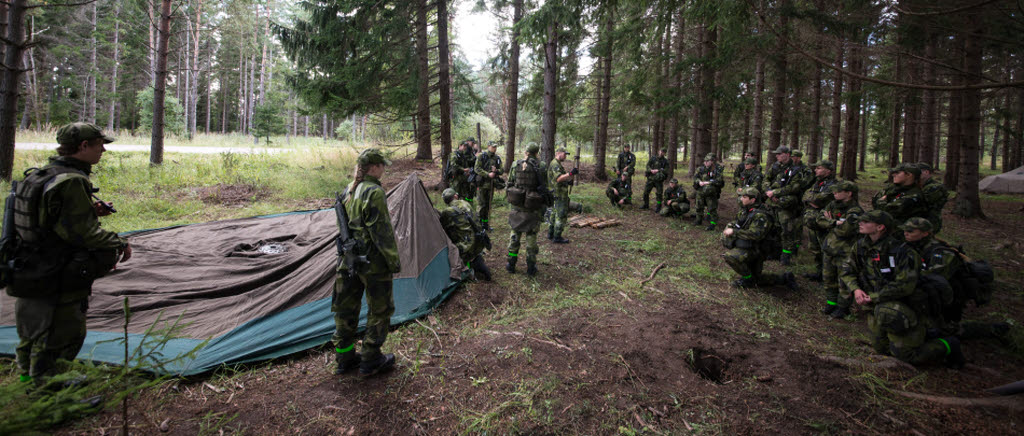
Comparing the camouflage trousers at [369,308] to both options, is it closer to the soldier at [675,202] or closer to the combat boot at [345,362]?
the combat boot at [345,362]

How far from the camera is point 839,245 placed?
563 cm

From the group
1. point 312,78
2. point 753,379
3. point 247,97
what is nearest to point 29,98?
point 247,97

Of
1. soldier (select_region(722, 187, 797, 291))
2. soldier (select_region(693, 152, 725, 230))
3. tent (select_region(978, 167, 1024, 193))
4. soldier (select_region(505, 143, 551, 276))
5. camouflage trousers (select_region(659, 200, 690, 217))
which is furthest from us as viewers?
tent (select_region(978, 167, 1024, 193))

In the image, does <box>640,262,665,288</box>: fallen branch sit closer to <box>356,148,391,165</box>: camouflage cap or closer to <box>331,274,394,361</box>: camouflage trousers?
<box>331,274,394,361</box>: camouflage trousers

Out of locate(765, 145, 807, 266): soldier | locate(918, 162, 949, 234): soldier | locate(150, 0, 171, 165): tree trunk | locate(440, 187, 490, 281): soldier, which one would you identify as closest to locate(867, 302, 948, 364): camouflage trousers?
locate(918, 162, 949, 234): soldier

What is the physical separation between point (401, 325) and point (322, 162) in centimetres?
1328

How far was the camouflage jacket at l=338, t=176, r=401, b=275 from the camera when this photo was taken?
11.8 ft

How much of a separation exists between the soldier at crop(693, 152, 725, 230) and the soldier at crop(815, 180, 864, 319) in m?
4.16

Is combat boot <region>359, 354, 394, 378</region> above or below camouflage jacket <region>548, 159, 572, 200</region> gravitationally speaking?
below

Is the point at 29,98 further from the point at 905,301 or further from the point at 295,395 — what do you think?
the point at 905,301

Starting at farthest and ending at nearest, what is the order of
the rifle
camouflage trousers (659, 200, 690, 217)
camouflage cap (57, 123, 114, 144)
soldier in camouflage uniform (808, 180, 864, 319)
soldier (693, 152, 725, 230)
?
camouflage trousers (659, 200, 690, 217) < soldier (693, 152, 725, 230) < soldier in camouflage uniform (808, 180, 864, 319) < the rifle < camouflage cap (57, 123, 114, 144)

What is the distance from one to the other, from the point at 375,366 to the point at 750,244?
17.4 ft

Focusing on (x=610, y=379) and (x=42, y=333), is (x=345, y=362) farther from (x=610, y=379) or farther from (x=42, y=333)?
(x=610, y=379)

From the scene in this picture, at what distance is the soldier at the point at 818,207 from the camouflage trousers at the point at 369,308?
6403 millimetres
